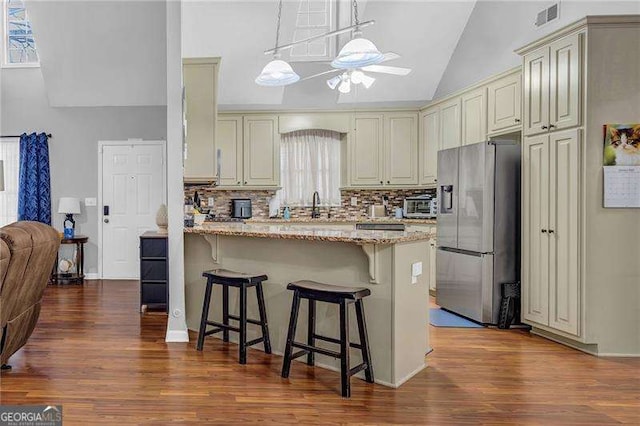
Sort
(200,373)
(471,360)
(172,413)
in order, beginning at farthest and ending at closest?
(471,360) → (200,373) → (172,413)

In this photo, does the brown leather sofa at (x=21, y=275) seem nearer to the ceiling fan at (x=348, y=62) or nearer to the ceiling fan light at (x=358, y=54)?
the ceiling fan at (x=348, y=62)

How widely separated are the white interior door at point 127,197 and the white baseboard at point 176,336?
3452 millimetres

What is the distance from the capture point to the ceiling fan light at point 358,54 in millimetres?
3375

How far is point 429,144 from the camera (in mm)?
6387

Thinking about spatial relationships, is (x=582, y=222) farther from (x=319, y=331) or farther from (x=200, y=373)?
(x=200, y=373)

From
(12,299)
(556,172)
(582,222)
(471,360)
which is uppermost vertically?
(556,172)

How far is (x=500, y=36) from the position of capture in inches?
213

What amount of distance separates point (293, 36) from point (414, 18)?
→ 1.57 metres

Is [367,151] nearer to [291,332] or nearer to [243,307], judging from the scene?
[243,307]

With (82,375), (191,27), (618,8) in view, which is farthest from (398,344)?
(191,27)

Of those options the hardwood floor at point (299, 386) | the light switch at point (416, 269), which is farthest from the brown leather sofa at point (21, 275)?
the light switch at point (416, 269)

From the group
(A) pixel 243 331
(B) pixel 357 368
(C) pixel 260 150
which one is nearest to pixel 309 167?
(C) pixel 260 150

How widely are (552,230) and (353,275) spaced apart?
1873 mm

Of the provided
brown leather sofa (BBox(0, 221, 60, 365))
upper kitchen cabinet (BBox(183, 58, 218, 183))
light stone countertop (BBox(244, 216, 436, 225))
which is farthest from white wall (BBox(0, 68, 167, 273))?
brown leather sofa (BBox(0, 221, 60, 365))
